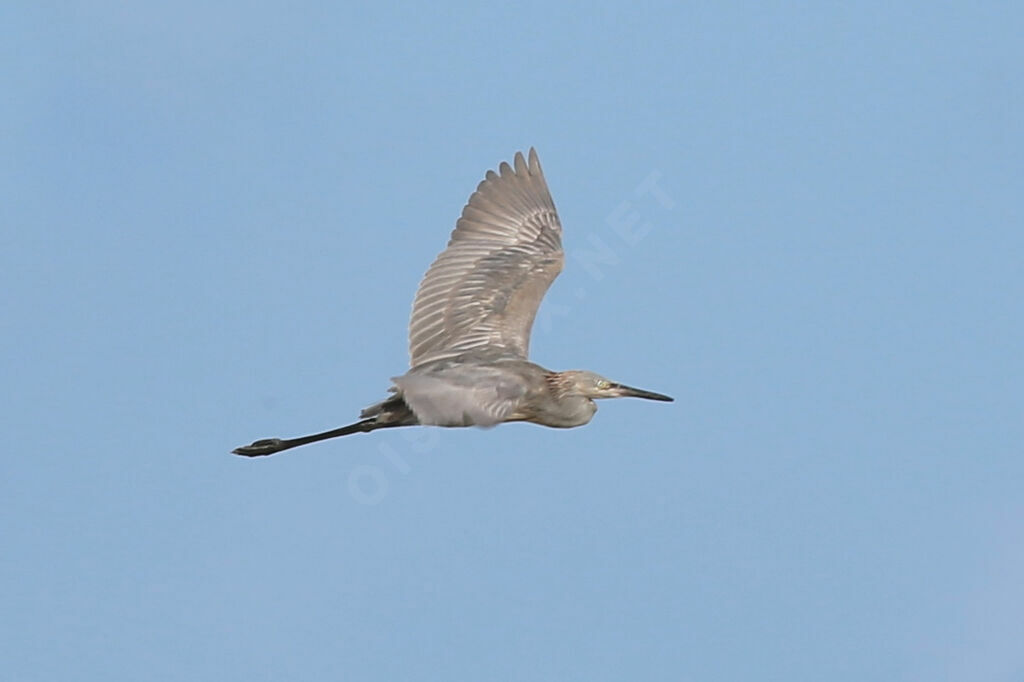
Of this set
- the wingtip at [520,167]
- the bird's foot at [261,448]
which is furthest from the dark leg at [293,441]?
the wingtip at [520,167]

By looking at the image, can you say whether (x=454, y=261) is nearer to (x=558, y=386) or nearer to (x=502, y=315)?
(x=502, y=315)

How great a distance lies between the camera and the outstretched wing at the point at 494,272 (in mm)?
14406

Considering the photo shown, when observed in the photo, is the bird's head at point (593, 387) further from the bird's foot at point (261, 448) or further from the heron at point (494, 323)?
the bird's foot at point (261, 448)

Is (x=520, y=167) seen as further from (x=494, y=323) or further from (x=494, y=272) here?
(x=494, y=323)

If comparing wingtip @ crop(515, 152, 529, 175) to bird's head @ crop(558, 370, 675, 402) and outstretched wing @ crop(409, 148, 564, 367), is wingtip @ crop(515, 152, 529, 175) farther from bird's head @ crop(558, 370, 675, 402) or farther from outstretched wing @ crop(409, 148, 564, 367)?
bird's head @ crop(558, 370, 675, 402)

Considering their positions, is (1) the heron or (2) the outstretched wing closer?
(1) the heron

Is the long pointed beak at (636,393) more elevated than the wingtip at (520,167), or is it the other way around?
the wingtip at (520,167)

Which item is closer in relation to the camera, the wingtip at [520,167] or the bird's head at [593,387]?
the bird's head at [593,387]

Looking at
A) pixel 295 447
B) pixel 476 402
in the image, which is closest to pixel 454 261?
pixel 295 447

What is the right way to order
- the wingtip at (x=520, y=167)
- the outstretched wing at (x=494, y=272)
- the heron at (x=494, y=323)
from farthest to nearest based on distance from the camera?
the wingtip at (x=520, y=167) → the outstretched wing at (x=494, y=272) → the heron at (x=494, y=323)

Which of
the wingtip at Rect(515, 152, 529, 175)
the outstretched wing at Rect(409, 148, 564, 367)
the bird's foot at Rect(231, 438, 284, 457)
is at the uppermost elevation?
the wingtip at Rect(515, 152, 529, 175)

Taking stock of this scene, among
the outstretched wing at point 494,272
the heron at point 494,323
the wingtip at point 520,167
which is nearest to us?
the heron at point 494,323

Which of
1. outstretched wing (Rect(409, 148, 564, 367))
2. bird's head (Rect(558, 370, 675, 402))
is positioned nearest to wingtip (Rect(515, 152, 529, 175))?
outstretched wing (Rect(409, 148, 564, 367))

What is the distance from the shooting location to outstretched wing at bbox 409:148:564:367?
14.4 metres
